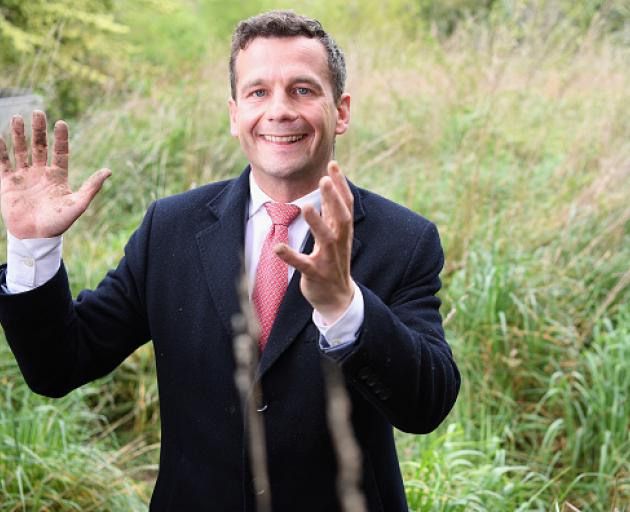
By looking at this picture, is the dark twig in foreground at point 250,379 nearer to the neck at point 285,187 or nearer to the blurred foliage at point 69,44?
the neck at point 285,187

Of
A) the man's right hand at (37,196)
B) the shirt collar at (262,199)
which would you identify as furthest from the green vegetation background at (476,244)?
the man's right hand at (37,196)

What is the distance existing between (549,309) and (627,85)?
7.95 ft

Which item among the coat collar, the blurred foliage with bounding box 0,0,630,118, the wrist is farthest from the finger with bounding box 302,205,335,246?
the blurred foliage with bounding box 0,0,630,118

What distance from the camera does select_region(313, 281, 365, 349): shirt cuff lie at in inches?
58.2

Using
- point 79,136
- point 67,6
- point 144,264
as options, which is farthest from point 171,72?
point 144,264

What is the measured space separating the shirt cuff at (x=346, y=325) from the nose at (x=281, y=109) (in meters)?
0.55

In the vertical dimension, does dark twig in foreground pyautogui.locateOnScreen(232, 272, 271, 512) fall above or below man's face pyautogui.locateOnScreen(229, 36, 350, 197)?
below

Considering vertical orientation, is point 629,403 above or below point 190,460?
below

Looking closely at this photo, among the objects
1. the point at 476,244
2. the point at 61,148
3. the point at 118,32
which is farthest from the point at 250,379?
the point at 118,32

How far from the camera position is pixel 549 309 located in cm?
399

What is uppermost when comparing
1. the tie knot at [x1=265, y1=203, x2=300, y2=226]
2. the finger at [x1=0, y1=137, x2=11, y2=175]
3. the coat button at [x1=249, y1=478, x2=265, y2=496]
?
the finger at [x1=0, y1=137, x2=11, y2=175]

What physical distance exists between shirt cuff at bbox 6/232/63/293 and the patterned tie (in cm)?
45

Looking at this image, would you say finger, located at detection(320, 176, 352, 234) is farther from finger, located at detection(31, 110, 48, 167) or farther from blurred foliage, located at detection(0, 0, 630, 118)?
blurred foliage, located at detection(0, 0, 630, 118)

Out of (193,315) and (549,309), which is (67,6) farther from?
(193,315)
